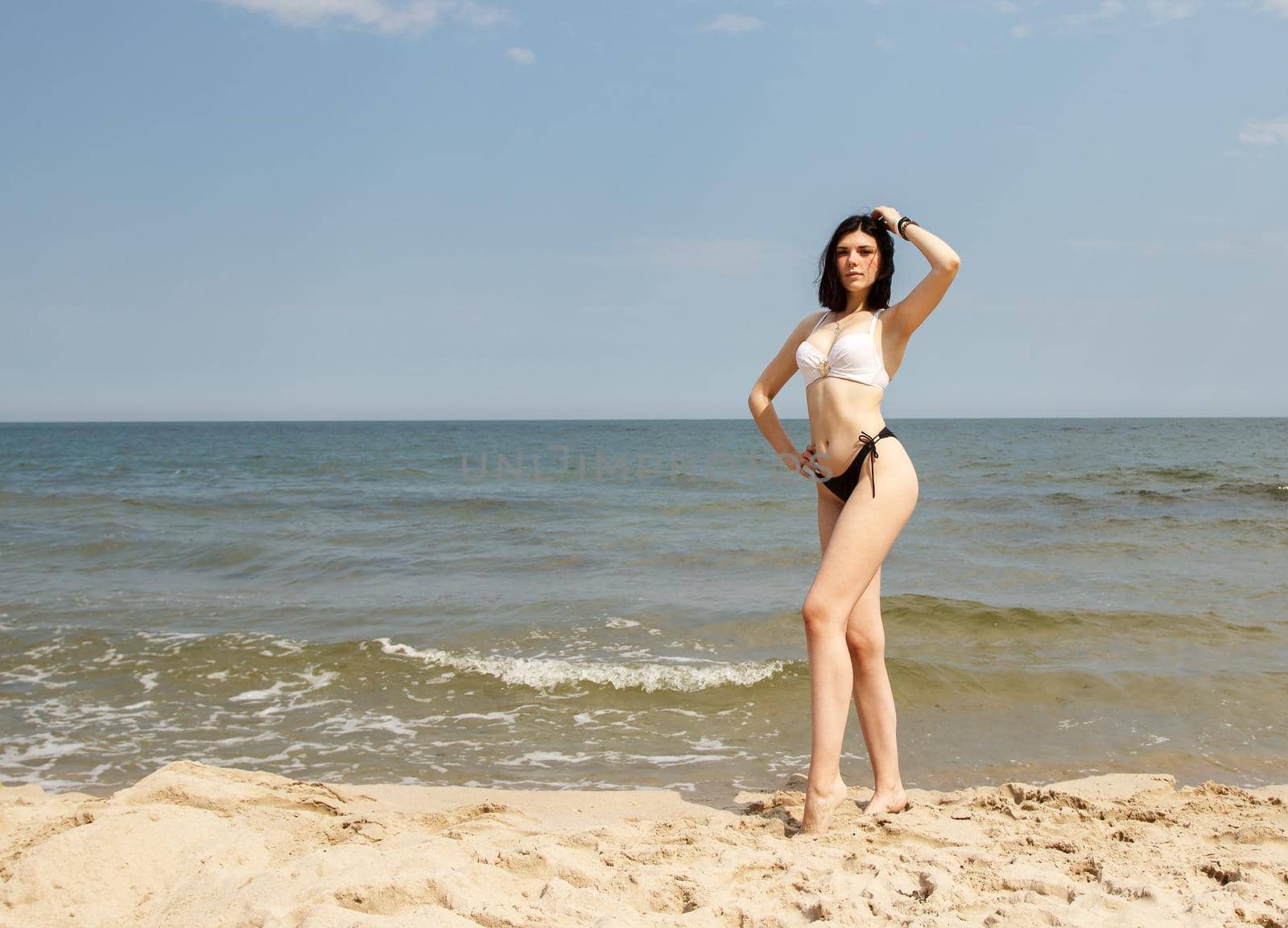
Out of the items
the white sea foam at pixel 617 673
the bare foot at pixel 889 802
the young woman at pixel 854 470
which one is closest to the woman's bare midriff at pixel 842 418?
the young woman at pixel 854 470

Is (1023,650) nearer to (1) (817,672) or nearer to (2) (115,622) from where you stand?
(1) (817,672)

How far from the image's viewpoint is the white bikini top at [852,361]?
347cm

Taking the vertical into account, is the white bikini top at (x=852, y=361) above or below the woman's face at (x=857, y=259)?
below

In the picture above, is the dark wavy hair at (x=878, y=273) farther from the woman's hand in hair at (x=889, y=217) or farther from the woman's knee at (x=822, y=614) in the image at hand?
the woman's knee at (x=822, y=614)

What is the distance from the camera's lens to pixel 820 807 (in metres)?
3.38

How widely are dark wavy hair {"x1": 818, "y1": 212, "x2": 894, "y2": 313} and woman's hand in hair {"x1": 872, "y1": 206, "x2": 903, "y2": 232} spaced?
0.02 m

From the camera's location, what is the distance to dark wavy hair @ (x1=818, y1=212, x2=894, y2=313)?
3.56 metres

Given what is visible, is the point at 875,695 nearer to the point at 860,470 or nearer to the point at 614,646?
the point at 860,470

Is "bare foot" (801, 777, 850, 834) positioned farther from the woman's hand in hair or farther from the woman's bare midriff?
the woman's hand in hair

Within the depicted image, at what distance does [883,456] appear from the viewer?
11.3ft

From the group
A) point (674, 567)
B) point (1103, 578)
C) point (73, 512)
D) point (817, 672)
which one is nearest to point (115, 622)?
point (674, 567)

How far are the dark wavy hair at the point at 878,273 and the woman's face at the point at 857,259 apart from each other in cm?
2

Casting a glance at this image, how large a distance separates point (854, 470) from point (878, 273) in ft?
2.48

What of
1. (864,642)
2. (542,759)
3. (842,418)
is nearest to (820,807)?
(864,642)
